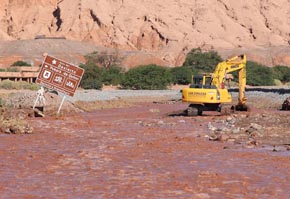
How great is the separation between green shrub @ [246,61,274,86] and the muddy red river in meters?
51.9

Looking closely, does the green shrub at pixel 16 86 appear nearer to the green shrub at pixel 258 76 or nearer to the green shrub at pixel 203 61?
the green shrub at pixel 258 76

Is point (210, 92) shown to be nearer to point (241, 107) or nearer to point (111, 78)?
point (241, 107)

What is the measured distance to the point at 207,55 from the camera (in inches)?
3150

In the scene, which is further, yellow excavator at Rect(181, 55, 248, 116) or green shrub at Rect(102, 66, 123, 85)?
green shrub at Rect(102, 66, 123, 85)

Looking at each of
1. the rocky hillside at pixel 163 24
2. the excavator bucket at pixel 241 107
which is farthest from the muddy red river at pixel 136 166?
the rocky hillside at pixel 163 24

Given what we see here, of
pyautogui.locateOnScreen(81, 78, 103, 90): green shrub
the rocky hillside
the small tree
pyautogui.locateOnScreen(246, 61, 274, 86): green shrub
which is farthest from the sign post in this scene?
the rocky hillside

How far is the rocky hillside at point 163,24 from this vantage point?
314ft

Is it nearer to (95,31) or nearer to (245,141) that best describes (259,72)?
(95,31)

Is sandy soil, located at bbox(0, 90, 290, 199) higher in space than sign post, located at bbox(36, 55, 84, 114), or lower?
lower

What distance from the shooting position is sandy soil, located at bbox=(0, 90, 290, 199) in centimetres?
1067

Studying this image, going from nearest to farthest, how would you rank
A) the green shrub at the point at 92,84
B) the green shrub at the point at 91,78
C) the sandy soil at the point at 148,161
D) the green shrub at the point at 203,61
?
the sandy soil at the point at 148,161, the green shrub at the point at 92,84, the green shrub at the point at 91,78, the green shrub at the point at 203,61

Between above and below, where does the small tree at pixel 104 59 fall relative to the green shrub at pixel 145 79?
above

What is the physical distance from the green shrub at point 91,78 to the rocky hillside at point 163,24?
90.8 feet

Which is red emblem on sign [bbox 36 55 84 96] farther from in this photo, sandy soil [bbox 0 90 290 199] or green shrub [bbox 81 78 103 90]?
green shrub [bbox 81 78 103 90]
